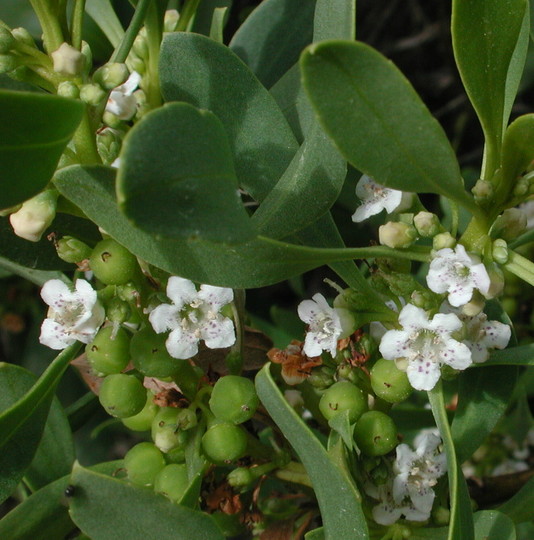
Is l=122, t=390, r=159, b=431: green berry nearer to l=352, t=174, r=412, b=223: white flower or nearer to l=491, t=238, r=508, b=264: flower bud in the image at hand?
l=352, t=174, r=412, b=223: white flower

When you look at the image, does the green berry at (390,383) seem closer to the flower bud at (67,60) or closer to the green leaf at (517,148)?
the green leaf at (517,148)

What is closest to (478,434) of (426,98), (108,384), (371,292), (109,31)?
(371,292)

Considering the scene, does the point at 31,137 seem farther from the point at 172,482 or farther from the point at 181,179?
the point at 172,482

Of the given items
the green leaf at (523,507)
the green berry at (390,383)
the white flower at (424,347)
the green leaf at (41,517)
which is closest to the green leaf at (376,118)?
the white flower at (424,347)

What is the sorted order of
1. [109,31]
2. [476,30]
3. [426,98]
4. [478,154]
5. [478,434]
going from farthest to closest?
[426,98] → [478,154] → [109,31] → [478,434] → [476,30]

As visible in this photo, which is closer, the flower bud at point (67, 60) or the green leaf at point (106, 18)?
the flower bud at point (67, 60)

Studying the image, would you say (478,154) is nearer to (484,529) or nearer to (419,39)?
(419,39)
